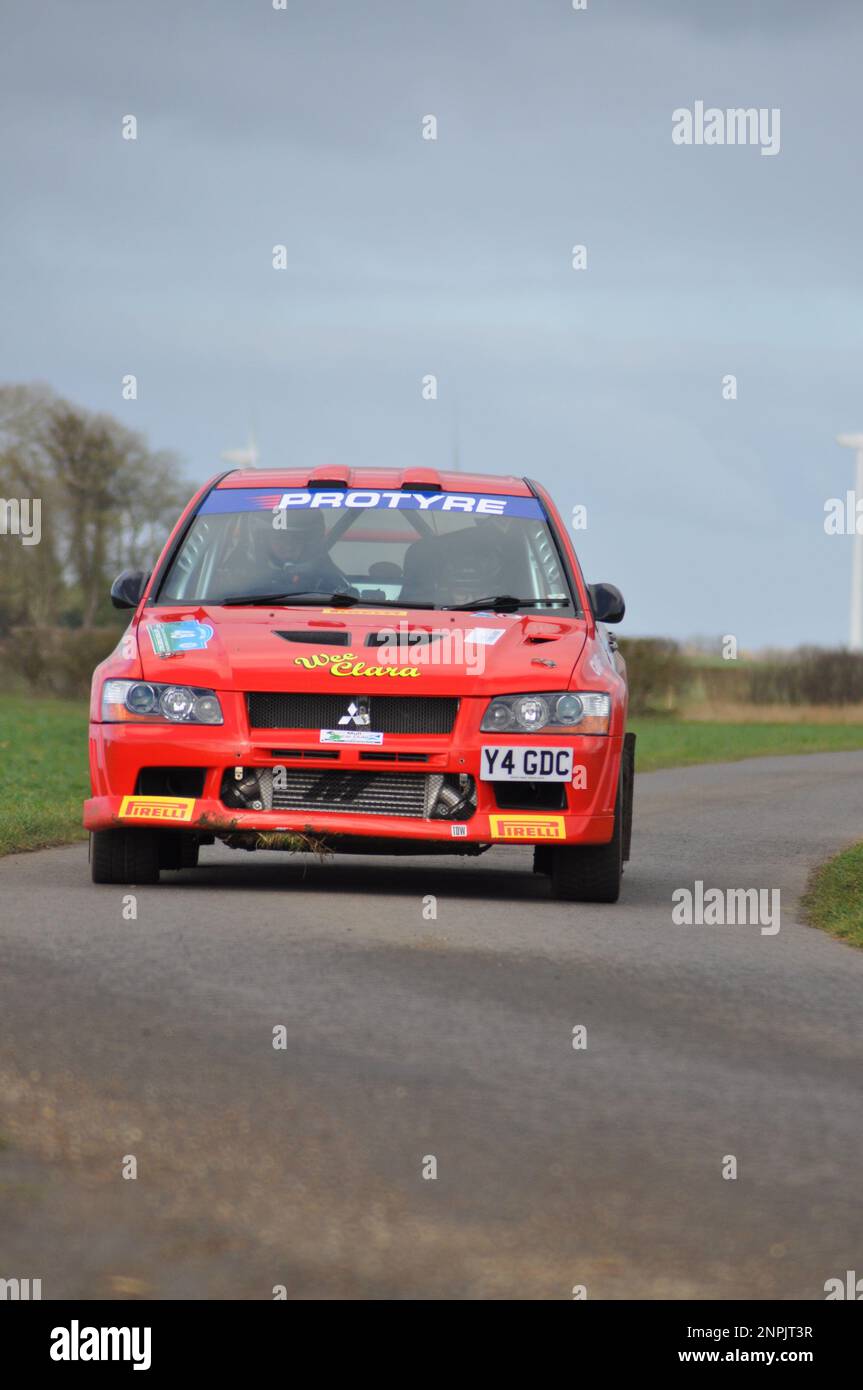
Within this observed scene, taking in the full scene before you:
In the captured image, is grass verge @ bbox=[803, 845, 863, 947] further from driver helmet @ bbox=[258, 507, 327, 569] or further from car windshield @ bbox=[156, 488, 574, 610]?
driver helmet @ bbox=[258, 507, 327, 569]

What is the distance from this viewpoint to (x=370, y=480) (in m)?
12.2

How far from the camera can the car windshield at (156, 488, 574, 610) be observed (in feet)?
Answer: 36.8

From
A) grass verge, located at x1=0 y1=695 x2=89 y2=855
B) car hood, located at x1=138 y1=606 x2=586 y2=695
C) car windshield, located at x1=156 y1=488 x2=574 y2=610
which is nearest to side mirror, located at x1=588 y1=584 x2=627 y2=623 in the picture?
car windshield, located at x1=156 y1=488 x2=574 y2=610

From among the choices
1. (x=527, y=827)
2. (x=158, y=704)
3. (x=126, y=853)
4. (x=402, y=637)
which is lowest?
(x=126, y=853)

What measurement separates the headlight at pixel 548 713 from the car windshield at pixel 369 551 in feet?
3.14

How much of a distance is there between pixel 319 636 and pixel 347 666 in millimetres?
268

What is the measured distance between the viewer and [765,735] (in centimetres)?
4547

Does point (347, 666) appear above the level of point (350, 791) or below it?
above

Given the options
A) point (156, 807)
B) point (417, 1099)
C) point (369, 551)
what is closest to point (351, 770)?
point (156, 807)

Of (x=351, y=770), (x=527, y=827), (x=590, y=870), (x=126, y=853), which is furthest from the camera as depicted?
(x=126, y=853)

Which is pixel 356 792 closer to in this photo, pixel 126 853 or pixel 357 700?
pixel 357 700

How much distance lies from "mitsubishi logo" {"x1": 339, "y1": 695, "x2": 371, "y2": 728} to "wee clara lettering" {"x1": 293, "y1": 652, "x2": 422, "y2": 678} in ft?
0.43

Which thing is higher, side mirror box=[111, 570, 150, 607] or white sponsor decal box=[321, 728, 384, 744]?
side mirror box=[111, 570, 150, 607]

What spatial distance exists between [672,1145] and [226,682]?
199 inches
